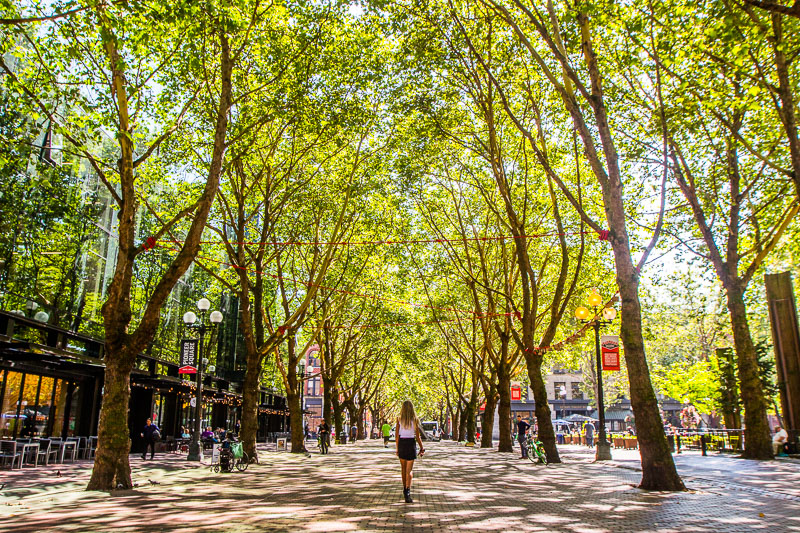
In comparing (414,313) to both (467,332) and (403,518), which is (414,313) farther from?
(403,518)

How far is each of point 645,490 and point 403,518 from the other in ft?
19.4

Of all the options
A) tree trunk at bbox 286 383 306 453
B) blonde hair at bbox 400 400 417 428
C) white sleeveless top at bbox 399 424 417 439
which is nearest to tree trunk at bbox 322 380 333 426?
tree trunk at bbox 286 383 306 453

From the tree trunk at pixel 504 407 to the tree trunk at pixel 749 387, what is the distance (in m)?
10.9

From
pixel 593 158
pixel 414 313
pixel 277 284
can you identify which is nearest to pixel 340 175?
pixel 277 284

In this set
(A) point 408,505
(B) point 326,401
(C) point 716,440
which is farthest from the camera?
(B) point 326,401

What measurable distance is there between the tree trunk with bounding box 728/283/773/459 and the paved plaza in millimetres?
1861

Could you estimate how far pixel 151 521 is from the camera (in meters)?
8.34

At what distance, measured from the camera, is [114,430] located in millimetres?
11789

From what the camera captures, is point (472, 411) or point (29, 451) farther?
point (472, 411)

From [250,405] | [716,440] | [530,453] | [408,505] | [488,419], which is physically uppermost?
[250,405]

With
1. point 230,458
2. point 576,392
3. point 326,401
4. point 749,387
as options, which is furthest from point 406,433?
point 576,392

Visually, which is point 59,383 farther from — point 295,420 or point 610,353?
point 610,353

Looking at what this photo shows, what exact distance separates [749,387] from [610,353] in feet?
14.8

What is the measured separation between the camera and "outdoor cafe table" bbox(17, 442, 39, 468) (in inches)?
675
